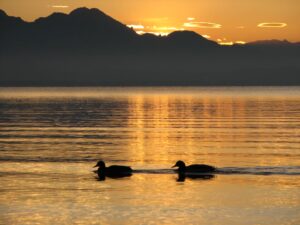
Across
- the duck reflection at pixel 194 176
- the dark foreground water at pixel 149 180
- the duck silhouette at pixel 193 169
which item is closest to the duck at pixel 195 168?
the duck silhouette at pixel 193 169

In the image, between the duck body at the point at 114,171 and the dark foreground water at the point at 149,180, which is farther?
the duck body at the point at 114,171

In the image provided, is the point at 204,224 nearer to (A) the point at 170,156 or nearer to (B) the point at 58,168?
(B) the point at 58,168

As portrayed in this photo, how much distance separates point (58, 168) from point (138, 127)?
122 ft

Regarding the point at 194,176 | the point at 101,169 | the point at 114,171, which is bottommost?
the point at 194,176

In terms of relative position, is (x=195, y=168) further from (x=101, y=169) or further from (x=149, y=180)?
(x=101, y=169)

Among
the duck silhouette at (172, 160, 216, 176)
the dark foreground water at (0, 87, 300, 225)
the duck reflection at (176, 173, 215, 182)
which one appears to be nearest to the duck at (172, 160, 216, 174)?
the duck silhouette at (172, 160, 216, 176)

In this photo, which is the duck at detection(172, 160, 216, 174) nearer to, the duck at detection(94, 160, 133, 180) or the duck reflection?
the duck reflection

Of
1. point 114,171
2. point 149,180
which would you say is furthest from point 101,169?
point 149,180

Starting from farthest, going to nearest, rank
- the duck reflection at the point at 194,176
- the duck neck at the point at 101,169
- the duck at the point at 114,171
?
the duck neck at the point at 101,169 < the duck at the point at 114,171 < the duck reflection at the point at 194,176

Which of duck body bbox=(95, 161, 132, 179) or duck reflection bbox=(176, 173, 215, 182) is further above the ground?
duck body bbox=(95, 161, 132, 179)

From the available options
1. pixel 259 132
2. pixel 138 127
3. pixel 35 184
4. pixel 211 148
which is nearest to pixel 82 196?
pixel 35 184

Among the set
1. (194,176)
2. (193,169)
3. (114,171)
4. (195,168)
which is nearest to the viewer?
(194,176)

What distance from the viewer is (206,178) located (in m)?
40.4

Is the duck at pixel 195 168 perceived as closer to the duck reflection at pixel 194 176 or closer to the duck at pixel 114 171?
the duck reflection at pixel 194 176
